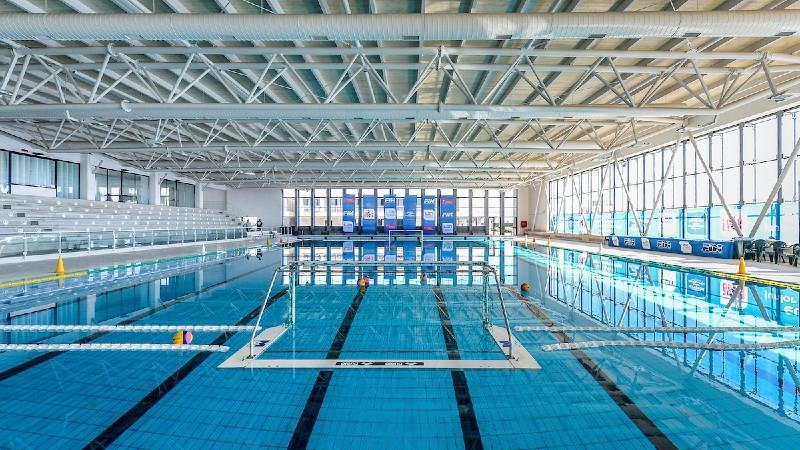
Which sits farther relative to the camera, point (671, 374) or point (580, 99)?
point (580, 99)

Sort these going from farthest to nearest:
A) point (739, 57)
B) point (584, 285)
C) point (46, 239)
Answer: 1. point (46, 239)
2. point (584, 285)
3. point (739, 57)

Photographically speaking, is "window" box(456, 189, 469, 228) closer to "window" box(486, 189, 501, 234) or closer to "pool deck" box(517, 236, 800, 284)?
"window" box(486, 189, 501, 234)

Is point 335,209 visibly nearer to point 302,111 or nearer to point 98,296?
point 302,111

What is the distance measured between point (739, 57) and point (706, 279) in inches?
213

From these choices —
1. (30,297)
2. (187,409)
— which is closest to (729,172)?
(187,409)

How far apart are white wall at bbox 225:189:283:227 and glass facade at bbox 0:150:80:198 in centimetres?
1655

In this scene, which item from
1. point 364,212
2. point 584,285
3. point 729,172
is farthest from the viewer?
point 364,212

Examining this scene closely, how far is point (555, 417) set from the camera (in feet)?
10.8

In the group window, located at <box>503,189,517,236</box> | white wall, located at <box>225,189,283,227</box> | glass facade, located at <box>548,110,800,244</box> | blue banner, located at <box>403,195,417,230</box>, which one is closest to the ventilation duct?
glass facade, located at <box>548,110,800,244</box>

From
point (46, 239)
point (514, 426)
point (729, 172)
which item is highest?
point (729, 172)

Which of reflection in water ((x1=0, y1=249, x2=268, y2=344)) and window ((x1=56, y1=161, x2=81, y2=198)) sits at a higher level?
window ((x1=56, y1=161, x2=81, y2=198))

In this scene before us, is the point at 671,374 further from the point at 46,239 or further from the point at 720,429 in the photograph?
the point at 46,239

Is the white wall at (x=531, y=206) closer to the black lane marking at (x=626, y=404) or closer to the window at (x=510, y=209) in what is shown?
the window at (x=510, y=209)

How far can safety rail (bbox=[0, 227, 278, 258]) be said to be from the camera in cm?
1095
